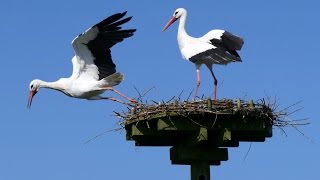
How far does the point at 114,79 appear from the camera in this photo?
8773 millimetres

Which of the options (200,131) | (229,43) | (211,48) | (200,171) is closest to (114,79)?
(211,48)

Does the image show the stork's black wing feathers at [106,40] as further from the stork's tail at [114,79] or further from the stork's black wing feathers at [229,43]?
the stork's black wing feathers at [229,43]

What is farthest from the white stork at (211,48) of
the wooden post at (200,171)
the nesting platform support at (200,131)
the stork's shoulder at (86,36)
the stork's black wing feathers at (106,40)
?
the wooden post at (200,171)

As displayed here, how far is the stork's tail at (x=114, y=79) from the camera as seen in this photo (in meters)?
8.72

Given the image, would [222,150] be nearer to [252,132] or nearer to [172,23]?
[252,132]

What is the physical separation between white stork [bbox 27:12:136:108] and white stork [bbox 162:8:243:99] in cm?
71

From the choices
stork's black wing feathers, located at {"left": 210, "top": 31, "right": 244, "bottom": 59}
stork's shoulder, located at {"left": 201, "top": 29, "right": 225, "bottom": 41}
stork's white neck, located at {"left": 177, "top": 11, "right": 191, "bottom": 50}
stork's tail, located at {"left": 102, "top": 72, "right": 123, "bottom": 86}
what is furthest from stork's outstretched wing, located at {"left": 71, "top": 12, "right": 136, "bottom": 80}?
stork's black wing feathers, located at {"left": 210, "top": 31, "right": 244, "bottom": 59}

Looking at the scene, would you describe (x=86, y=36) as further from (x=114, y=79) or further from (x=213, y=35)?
(x=213, y=35)

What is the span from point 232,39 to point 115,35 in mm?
1451

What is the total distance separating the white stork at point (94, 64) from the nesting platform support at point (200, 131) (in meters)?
1.90

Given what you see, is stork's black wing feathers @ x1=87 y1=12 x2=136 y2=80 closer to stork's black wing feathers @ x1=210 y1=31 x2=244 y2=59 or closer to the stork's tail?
the stork's tail

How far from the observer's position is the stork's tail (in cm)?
872

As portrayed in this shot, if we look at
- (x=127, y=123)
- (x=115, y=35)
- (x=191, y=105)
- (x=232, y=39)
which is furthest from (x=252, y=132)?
(x=115, y=35)

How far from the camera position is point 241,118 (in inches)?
255
